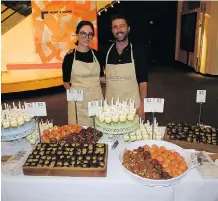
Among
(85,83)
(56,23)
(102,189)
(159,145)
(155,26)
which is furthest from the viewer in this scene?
(155,26)

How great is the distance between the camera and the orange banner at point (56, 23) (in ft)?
23.7

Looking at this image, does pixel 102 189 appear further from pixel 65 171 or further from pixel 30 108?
pixel 30 108

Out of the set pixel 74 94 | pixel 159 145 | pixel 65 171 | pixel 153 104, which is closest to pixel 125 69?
pixel 74 94

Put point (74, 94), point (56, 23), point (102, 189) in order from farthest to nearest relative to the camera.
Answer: point (56, 23)
point (74, 94)
point (102, 189)

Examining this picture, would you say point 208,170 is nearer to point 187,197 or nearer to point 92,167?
point 187,197

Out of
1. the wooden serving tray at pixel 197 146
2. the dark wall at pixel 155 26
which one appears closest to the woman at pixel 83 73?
the wooden serving tray at pixel 197 146

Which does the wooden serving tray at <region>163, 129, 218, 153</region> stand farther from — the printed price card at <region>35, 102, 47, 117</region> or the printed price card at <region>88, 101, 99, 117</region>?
the printed price card at <region>35, 102, 47, 117</region>

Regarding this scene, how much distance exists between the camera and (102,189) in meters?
1.52

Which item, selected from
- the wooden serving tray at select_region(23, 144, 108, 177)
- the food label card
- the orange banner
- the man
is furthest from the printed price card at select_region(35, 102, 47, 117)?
the orange banner

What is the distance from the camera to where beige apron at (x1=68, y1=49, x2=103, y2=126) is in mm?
2635

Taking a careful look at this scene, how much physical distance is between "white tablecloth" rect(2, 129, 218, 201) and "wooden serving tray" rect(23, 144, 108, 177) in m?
0.03

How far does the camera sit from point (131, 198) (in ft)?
5.02

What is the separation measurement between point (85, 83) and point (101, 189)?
1.41m

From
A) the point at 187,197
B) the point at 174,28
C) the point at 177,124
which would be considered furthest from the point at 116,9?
the point at 187,197
